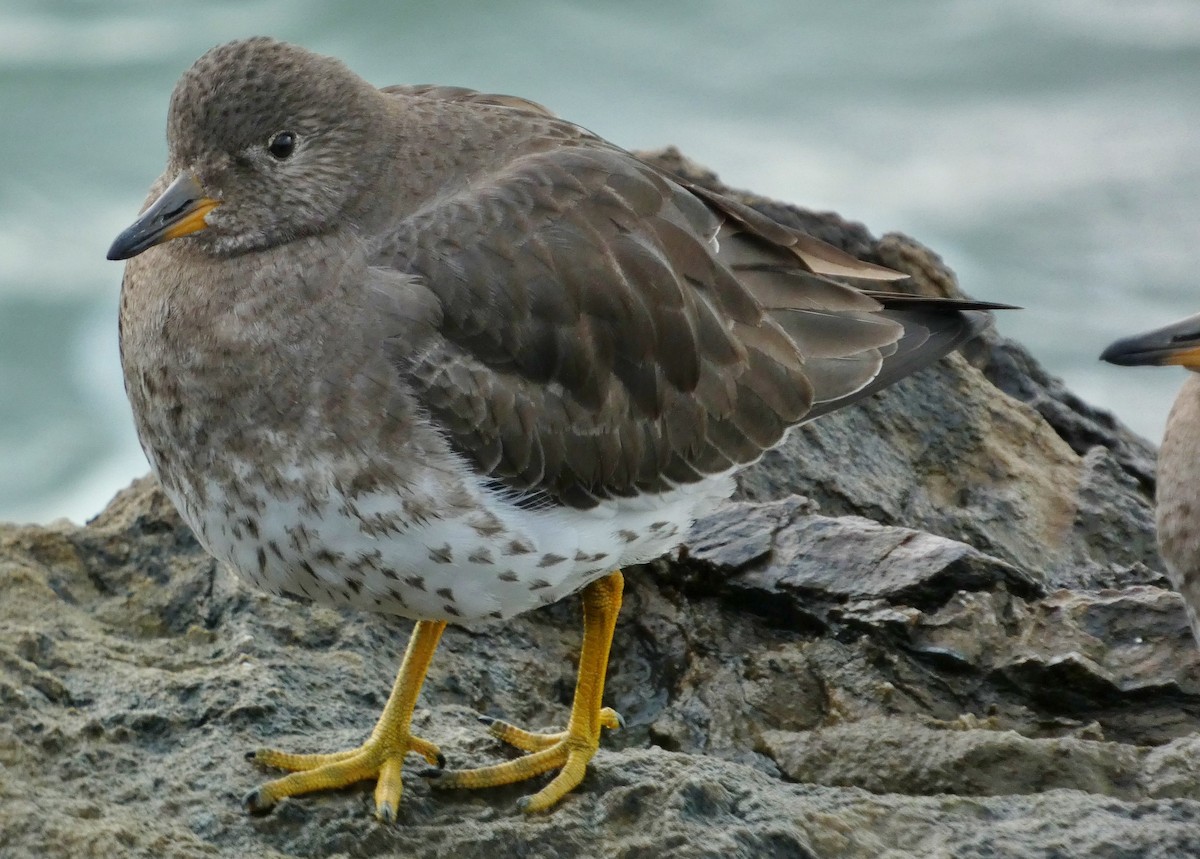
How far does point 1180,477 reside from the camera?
502 centimetres

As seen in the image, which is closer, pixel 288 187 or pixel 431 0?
pixel 288 187

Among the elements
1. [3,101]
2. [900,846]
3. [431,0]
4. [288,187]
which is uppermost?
[431,0]

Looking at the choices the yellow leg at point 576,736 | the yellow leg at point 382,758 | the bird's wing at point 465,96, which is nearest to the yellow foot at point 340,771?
the yellow leg at point 382,758

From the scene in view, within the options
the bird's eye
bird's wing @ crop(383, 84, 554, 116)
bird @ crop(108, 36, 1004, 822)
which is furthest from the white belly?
bird's wing @ crop(383, 84, 554, 116)

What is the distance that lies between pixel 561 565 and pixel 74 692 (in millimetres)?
1409

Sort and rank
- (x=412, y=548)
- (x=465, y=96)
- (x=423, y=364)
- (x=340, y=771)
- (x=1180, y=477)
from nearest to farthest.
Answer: (x=412, y=548), (x=423, y=364), (x=340, y=771), (x=1180, y=477), (x=465, y=96)

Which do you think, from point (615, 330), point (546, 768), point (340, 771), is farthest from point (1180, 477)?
point (340, 771)

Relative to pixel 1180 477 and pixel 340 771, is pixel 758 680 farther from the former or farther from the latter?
pixel 1180 477

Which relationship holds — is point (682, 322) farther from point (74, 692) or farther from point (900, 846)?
point (74, 692)

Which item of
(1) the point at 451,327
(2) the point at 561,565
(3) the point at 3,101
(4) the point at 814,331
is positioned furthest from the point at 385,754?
(3) the point at 3,101

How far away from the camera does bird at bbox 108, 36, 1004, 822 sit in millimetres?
4309

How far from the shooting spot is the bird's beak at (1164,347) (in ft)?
16.0

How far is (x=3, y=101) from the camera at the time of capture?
12672 mm

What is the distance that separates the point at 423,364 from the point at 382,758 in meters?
1.09
